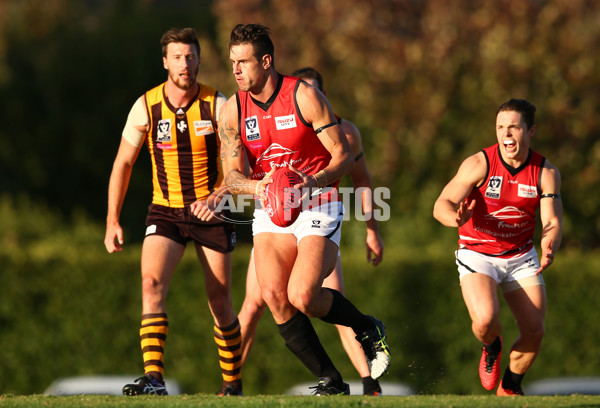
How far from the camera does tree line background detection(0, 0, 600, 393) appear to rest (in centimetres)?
1403

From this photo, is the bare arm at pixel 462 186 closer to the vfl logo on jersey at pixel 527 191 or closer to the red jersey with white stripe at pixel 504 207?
the red jersey with white stripe at pixel 504 207

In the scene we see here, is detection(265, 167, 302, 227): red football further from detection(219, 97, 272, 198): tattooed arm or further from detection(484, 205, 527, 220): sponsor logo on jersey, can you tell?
detection(484, 205, 527, 220): sponsor logo on jersey

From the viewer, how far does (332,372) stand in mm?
7453

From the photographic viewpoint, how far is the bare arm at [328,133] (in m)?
7.20

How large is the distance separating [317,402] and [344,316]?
101 cm

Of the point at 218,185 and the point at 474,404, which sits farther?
the point at 218,185

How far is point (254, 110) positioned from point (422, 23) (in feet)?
43.2

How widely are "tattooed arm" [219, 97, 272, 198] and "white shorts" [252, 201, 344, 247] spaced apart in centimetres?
37

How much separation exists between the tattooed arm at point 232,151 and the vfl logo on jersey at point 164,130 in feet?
2.65

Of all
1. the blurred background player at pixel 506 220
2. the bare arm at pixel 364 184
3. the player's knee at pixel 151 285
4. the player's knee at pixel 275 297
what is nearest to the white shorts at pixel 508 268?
the blurred background player at pixel 506 220

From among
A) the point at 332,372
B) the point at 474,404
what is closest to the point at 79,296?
the point at 332,372

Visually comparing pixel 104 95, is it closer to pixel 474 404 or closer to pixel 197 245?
pixel 197 245

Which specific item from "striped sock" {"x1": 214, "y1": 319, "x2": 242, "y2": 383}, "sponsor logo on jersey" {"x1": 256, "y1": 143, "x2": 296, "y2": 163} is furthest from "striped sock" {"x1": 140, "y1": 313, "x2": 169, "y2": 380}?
"sponsor logo on jersey" {"x1": 256, "y1": 143, "x2": 296, "y2": 163}

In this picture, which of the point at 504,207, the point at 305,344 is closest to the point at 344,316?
the point at 305,344
